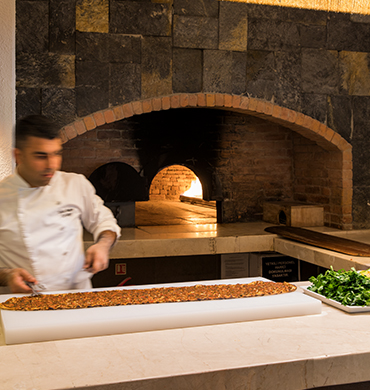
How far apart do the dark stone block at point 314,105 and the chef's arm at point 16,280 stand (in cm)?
368

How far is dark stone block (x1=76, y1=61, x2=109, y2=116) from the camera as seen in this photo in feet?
13.6

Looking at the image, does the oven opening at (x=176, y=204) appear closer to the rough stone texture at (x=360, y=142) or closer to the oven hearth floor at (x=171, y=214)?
the oven hearth floor at (x=171, y=214)

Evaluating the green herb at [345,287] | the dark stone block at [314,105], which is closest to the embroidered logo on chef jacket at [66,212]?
the green herb at [345,287]

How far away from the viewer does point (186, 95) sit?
4.38 metres

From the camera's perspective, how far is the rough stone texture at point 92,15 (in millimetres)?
4133

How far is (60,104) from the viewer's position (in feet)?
13.4

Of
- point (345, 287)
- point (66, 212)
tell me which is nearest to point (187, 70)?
point (66, 212)

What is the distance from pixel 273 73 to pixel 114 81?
1.56 metres

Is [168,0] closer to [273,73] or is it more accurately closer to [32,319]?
[273,73]

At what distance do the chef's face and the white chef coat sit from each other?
0.13 meters

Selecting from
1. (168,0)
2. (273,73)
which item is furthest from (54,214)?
→ (273,73)

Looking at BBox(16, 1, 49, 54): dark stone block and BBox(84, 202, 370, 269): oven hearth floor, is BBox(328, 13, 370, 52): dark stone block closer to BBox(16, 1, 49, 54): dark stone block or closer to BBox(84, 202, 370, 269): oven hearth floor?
BBox(84, 202, 370, 269): oven hearth floor

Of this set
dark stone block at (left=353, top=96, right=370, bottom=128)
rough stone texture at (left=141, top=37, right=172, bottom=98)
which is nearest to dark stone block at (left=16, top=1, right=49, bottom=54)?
rough stone texture at (left=141, top=37, right=172, bottom=98)

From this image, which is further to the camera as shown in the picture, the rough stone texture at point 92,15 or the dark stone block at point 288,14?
the dark stone block at point 288,14
